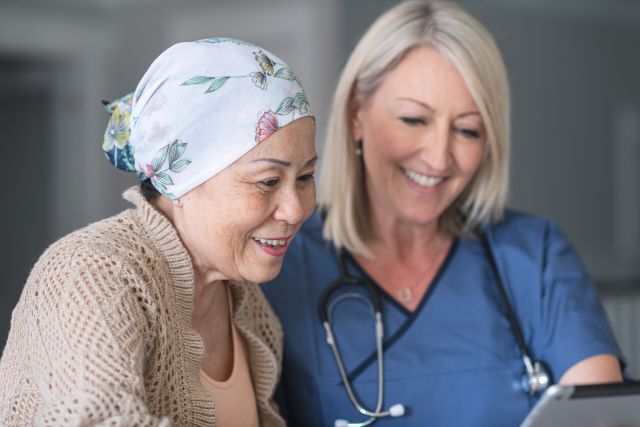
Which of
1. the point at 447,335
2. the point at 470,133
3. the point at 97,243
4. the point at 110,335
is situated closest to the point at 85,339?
the point at 110,335

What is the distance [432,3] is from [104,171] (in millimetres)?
2877

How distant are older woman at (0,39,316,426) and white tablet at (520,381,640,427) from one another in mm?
451

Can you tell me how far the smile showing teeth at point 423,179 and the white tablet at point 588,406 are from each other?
74 centimetres

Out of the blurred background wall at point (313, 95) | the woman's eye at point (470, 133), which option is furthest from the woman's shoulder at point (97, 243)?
the blurred background wall at point (313, 95)

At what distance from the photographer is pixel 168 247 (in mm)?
1366

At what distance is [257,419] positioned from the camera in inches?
63.1

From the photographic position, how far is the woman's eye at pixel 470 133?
1.87 metres

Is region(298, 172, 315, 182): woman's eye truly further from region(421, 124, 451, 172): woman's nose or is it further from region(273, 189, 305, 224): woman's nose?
region(421, 124, 451, 172): woman's nose

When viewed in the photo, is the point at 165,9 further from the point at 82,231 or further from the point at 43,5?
the point at 82,231

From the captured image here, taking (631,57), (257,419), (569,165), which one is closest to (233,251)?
(257,419)

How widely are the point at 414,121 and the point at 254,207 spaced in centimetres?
64

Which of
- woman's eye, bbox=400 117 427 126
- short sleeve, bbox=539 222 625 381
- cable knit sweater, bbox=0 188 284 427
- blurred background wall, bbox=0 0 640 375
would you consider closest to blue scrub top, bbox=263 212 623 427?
short sleeve, bbox=539 222 625 381

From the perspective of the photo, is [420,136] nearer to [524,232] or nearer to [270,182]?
[524,232]

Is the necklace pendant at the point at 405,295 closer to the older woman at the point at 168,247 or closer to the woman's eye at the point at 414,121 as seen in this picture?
the woman's eye at the point at 414,121
